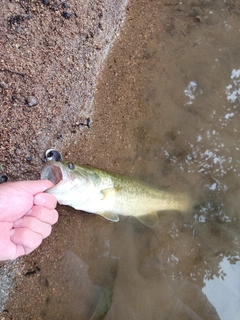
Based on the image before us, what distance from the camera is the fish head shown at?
3215mm

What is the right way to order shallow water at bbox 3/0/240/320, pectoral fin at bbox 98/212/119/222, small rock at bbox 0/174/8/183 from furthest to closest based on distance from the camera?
A: shallow water at bbox 3/0/240/320, pectoral fin at bbox 98/212/119/222, small rock at bbox 0/174/8/183

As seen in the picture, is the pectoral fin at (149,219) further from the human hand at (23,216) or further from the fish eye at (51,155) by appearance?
the human hand at (23,216)

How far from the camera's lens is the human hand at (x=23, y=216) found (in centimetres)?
289

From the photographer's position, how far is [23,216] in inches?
119

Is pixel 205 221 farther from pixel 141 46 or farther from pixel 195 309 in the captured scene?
pixel 141 46

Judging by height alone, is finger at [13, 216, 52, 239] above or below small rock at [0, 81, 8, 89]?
below

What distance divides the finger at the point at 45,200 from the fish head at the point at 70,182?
Result: 51 millimetres

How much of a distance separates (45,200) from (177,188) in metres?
1.88

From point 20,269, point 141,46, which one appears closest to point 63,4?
point 141,46

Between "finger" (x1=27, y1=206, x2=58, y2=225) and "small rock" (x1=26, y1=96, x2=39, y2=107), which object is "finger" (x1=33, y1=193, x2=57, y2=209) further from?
"small rock" (x1=26, y1=96, x2=39, y2=107)

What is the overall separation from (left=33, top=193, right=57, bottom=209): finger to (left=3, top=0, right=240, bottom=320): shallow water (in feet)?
3.54

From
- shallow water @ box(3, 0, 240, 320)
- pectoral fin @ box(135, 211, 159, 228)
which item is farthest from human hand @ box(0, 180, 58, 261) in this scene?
pectoral fin @ box(135, 211, 159, 228)

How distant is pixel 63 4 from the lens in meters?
4.22

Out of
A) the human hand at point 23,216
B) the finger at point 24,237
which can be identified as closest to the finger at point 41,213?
the human hand at point 23,216
